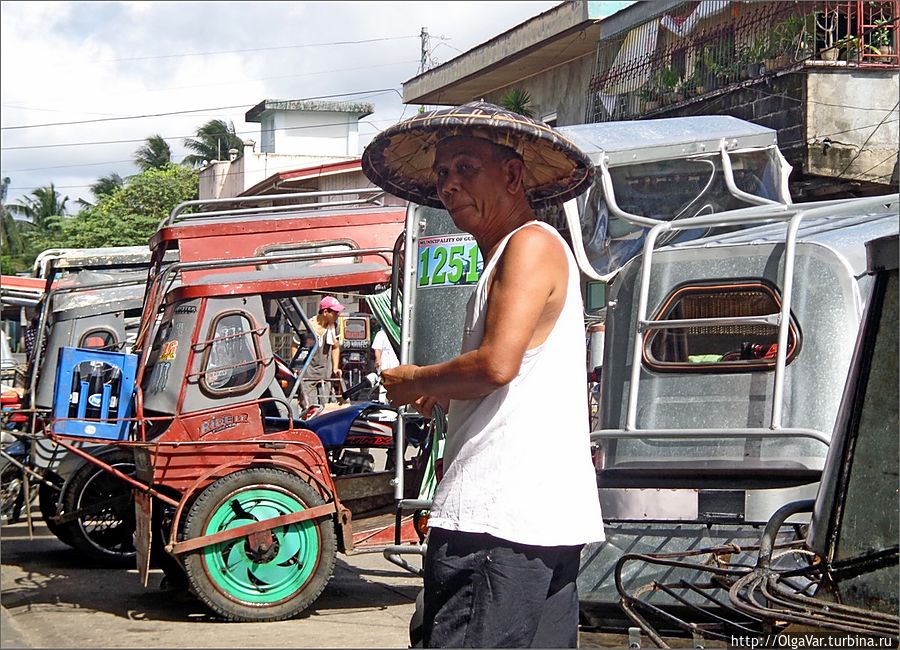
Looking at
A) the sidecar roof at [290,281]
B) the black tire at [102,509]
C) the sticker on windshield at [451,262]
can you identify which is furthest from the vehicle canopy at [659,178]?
the black tire at [102,509]

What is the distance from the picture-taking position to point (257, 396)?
7.42 m

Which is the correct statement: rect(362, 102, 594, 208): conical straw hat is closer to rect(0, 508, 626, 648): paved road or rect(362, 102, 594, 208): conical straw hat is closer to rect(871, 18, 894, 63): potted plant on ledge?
rect(0, 508, 626, 648): paved road

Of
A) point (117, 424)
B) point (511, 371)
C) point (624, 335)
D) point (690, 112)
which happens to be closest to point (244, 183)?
point (690, 112)

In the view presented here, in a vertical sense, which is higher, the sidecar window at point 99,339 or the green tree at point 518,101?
the green tree at point 518,101

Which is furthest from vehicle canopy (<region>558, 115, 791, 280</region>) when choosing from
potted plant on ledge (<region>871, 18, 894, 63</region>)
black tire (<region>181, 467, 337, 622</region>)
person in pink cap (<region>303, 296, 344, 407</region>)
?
potted plant on ledge (<region>871, 18, 894, 63</region>)

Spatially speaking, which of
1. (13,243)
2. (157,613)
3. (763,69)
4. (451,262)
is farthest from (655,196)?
(13,243)

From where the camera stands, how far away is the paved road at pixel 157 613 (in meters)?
6.58

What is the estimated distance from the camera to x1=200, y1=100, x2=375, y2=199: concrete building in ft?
95.6

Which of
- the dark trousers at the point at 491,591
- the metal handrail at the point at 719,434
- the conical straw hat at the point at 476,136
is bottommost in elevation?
the dark trousers at the point at 491,591

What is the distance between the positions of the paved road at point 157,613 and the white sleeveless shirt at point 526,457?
3.65m

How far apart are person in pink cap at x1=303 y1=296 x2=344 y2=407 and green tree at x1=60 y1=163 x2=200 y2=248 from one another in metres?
18.6

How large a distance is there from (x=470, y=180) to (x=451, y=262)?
13.4 ft

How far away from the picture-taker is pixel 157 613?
749 cm

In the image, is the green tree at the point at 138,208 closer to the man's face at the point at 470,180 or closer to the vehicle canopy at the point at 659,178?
the vehicle canopy at the point at 659,178
